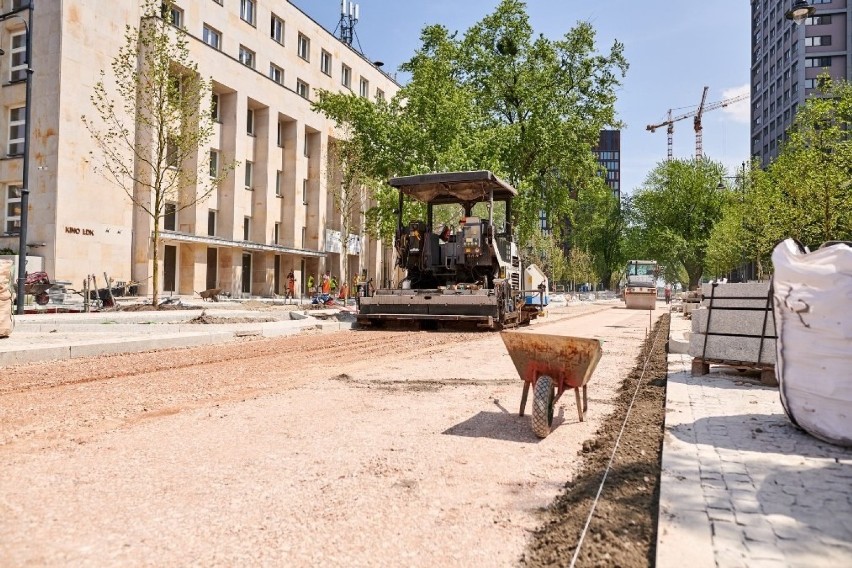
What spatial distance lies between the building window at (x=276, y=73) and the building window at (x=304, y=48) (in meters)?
2.58

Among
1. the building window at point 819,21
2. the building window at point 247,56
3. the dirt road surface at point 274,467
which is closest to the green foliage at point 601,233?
the building window at point 819,21

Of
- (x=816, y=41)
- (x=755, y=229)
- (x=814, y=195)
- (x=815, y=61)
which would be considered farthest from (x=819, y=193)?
(x=816, y=41)

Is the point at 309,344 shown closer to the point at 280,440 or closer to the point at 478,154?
the point at 280,440

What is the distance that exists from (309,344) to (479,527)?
9275 millimetres

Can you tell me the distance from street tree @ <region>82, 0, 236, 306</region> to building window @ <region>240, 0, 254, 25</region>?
772 centimetres

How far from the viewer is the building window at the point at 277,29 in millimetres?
36688

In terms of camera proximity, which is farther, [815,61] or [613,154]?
[613,154]

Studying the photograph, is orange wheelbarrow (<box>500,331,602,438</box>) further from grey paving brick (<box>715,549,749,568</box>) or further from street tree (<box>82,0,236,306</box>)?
street tree (<box>82,0,236,306</box>)

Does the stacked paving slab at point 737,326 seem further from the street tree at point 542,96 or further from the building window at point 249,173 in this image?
the building window at point 249,173

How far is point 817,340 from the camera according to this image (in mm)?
4461

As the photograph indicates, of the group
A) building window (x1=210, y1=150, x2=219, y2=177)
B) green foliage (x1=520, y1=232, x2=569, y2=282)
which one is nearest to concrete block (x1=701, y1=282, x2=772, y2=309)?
building window (x1=210, y1=150, x2=219, y2=177)

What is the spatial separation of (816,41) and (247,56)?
64.4 meters

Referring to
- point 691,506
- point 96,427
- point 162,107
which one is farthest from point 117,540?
point 162,107

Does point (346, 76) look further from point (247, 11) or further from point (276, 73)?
point (247, 11)
